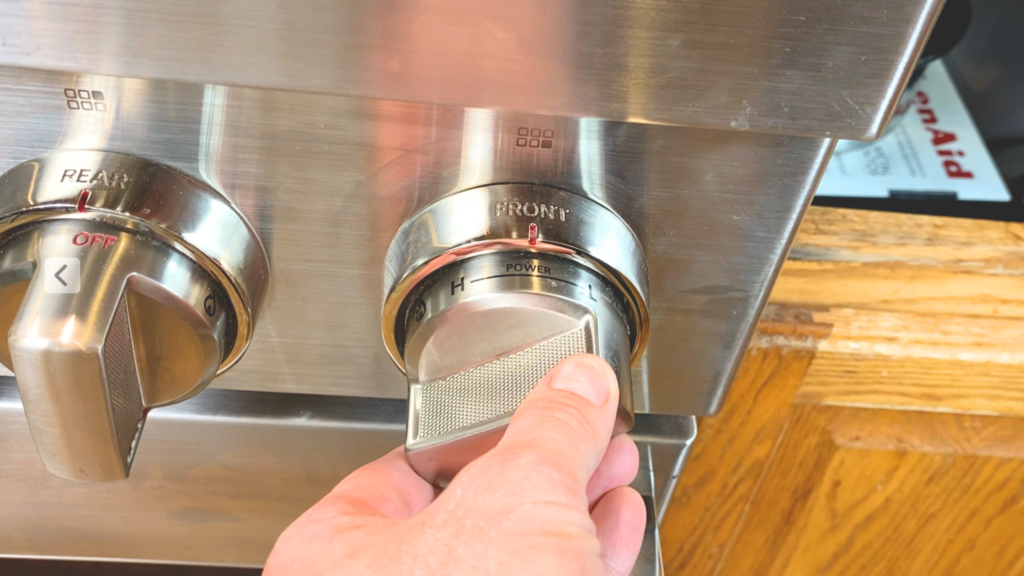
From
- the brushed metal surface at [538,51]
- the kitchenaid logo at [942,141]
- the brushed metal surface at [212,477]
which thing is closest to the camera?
the brushed metal surface at [538,51]

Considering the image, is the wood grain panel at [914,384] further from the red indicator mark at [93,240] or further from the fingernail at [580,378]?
the red indicator mark at [93,240]

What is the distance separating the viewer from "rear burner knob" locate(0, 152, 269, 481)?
25cm

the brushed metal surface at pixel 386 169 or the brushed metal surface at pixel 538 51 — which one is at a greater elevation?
the brushed metal surface at pixel 538 51

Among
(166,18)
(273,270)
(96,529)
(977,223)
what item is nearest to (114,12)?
(166,18)

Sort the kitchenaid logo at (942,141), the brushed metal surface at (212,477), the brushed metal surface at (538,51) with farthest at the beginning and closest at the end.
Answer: the kitchenaid logo at (942,141)
the brushed metal surface at (212,477)
the brushed metal surface at (538,51)

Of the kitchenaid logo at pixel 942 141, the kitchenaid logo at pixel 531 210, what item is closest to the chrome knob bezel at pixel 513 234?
the kitchenaid logo at pixel 531 210

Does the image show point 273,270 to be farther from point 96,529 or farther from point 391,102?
point 96,529

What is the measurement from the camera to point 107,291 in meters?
0.25

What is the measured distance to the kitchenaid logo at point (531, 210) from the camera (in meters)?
0.27

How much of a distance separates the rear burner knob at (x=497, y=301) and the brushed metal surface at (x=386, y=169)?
0.04 ft

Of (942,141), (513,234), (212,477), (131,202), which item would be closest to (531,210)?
(513,234)

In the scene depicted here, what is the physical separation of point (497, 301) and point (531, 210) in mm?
35

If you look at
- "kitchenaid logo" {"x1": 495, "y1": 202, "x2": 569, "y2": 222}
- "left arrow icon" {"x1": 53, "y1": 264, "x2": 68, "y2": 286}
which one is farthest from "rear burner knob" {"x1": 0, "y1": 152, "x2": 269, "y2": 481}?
"kitchenaid logo" {"x1": 495, "y1": 202, "x2": 569, "y2": 222}

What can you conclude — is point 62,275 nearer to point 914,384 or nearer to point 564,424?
point 564,424
